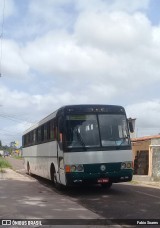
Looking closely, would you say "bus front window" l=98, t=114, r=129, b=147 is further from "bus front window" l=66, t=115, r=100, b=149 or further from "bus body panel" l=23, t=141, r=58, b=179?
"bus body panel" l=23, t=141, r=58, b=179

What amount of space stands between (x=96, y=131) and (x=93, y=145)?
0.51m

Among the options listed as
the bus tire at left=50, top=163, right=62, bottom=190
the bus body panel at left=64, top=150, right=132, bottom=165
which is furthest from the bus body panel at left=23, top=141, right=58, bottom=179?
the bus body panel at left=64, top=150, right=132, bottom=165

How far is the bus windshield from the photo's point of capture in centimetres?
1502

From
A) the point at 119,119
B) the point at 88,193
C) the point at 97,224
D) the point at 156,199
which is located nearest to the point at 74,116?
the point at 119,119

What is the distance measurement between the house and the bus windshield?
10744 mm

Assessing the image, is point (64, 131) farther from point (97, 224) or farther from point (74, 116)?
point (97, 224)

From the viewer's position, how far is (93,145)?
15016 mm

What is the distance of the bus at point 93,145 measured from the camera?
585 inches

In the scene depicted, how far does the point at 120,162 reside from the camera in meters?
15.1

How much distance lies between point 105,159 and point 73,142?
4.13 feet

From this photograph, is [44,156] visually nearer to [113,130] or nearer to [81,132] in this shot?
[81,132]

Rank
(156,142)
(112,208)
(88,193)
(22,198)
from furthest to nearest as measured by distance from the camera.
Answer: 1. (156,142)
2. (88,193)
3. (22,198)
4. (112,208)

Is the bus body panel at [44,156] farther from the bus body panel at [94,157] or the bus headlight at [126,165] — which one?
the bus headlight at [126,165]

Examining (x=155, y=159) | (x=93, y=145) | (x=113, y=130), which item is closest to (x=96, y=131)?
(x=93, y=145)
